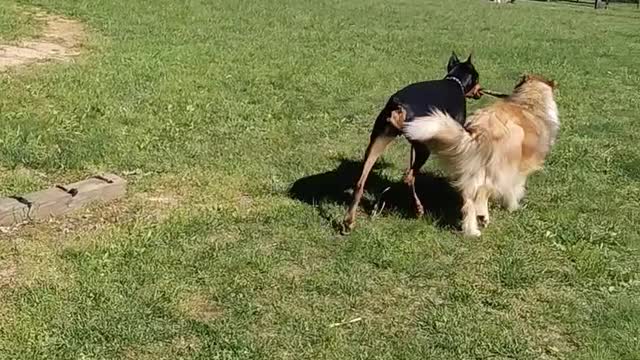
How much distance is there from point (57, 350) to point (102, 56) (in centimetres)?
741

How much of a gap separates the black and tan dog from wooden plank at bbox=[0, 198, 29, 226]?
2144 millimetres

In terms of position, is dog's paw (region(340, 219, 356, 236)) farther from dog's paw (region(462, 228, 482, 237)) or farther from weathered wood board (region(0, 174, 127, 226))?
weathered wood board (region(0, 174, 127, 226))

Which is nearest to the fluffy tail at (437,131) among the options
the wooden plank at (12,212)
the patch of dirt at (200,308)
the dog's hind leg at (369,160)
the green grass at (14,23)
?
the dog's hind leg at (369,160)

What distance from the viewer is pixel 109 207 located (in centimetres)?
534

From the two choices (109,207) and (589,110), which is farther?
(589,110)

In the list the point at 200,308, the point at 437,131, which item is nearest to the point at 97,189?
the point at 200,308

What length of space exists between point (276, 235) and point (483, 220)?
1495mm

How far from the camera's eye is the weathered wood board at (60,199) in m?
4.91

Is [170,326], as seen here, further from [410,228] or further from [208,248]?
[410,228]

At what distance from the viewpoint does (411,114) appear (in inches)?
198

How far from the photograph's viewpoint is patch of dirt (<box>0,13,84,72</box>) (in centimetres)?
981

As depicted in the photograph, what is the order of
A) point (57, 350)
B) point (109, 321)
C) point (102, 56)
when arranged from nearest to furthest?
point (57, 350) → point (109, 321) → point (102, 56)

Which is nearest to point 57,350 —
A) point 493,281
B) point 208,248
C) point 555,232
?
point 208,248

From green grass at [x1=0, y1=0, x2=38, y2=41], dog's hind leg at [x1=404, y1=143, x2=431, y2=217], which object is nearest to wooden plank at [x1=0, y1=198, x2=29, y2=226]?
dog's hind leg at [x1=404, y1=143, x2=431, y2=217]
